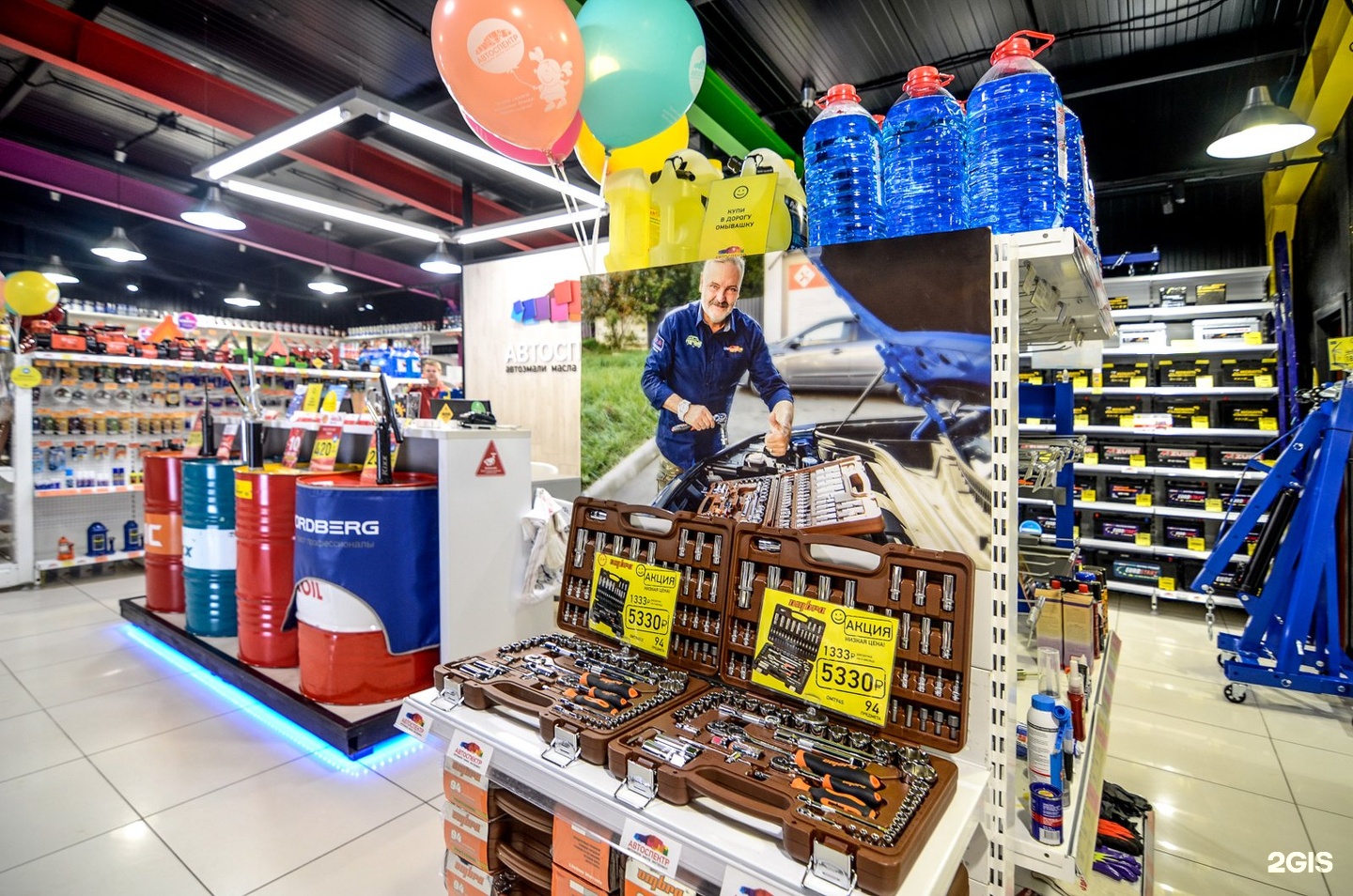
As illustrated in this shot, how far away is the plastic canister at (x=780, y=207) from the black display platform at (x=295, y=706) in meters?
2.31

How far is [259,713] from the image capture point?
3.12 metres

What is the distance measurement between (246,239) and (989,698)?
38.8ft

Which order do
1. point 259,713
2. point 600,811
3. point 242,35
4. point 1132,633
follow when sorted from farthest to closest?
1. point 242,35
2. point 1132,633
3. point 259,713
4. point 600,811

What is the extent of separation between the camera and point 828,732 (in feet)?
3.73

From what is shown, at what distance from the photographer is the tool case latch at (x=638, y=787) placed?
101cm

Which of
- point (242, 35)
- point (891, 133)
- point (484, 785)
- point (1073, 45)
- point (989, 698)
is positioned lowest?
point (484, 785)

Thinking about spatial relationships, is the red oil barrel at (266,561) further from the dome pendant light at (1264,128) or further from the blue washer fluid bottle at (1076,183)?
the dome pendant light at (1264,128)

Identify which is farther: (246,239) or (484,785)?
(246,239)

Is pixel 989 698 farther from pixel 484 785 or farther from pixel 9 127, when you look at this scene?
pixel 9 127

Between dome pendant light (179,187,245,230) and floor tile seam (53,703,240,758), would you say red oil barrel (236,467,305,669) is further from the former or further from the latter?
dome pendant light (179,187,245,230)

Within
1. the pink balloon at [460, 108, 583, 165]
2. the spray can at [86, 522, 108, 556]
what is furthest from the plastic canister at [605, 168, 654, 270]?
the spray can at [86, 522, 108, 556]

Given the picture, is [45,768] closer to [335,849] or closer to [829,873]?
[335,849]

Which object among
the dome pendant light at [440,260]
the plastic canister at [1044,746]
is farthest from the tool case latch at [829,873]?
the dome pendant light at [440,260]

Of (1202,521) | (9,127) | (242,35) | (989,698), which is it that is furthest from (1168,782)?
(9,127)
